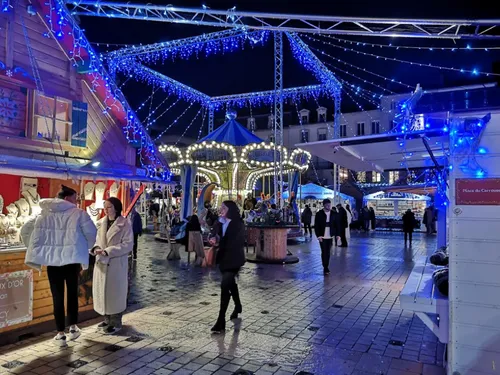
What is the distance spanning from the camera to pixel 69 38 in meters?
6.69

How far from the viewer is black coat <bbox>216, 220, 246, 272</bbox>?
17.1ft

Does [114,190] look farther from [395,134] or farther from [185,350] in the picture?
[395,134]

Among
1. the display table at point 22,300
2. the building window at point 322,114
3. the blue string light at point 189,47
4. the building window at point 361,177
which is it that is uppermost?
the building window at point 322,114

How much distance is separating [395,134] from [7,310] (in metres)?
4.82

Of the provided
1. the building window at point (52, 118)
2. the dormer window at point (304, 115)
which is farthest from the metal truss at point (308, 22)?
the dormer window at point (304, 115)

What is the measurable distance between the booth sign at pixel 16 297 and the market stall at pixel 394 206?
913 inches

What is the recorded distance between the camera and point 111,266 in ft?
16.5

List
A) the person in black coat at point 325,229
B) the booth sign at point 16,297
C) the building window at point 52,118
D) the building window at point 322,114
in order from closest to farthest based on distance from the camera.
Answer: the booth sign at point 16,297 < the building window at point 52,118 < the person in black coat at point 325,229 < the building window at point 322,114

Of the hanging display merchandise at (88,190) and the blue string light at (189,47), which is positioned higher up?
the blue string light at (189,47)

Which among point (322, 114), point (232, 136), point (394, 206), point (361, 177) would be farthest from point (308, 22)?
point (322, 114)

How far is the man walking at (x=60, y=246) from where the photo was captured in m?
4.60

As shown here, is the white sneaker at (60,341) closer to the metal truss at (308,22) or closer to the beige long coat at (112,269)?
the beige long coat at (112,269)

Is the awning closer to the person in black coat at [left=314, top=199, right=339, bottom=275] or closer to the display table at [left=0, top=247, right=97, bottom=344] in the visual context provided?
the person in black coat at [left=314, top=199, right=339, bottom=275]

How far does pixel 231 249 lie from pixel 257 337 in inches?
44.9
